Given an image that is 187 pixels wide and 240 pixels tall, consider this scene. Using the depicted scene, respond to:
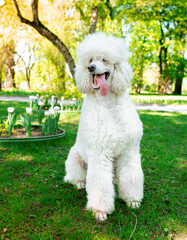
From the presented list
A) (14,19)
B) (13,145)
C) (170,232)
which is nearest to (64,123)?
(13,145)

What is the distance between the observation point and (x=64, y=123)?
7.30 meters

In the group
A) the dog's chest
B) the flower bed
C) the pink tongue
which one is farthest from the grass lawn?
the pink tongue

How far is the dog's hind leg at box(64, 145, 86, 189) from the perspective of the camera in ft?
10.0

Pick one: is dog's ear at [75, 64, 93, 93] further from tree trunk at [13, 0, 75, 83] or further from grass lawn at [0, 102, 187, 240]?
tree trunk at [13, 0, 75, 83]

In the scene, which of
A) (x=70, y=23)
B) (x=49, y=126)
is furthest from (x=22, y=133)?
(x=70, y=23)

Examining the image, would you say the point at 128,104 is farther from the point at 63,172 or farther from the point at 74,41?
the point at 74,41

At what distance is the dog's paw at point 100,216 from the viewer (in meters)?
2.40

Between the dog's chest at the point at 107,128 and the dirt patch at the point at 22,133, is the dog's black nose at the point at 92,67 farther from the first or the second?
the dirt patch at the point at 22,133

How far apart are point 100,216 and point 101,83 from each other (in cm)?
138

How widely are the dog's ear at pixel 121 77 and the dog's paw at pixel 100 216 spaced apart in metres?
1.29

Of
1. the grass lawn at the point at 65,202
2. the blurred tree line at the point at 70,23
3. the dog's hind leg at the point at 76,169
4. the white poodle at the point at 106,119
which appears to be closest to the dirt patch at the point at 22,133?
the grass lawn at the point at 65,202

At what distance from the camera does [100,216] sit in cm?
241

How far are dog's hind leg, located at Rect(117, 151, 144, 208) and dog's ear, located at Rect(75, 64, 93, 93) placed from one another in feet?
2.75

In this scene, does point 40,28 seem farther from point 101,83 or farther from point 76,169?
point 101,83
